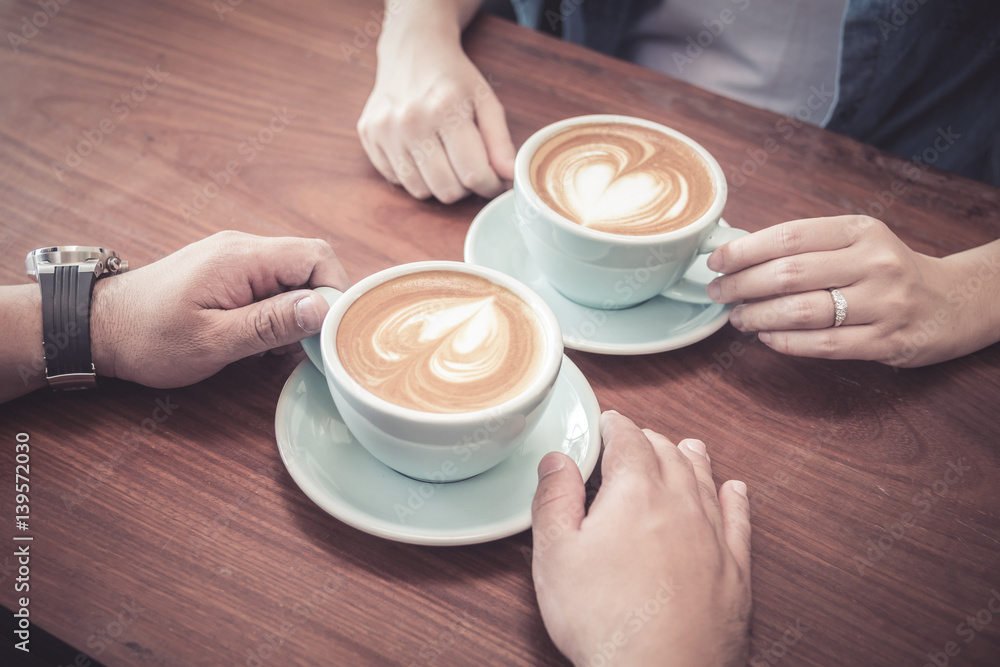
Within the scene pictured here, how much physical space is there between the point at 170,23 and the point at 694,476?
142 centimetres

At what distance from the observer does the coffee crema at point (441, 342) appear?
0.77m

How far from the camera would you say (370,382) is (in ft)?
2.50

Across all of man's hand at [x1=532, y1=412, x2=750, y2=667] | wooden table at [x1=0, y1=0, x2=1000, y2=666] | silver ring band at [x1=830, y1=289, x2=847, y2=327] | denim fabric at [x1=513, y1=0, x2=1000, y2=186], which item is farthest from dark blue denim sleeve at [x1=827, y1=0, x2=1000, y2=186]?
man's hand at [x1=532, y1=412, x2=750, y2=667]

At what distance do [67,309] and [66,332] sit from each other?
31 mm

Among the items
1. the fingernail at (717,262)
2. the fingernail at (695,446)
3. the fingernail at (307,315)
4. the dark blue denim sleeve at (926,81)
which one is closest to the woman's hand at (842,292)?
the fingernail at (717,262)

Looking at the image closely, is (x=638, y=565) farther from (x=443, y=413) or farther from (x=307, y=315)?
(x=307, y=315)

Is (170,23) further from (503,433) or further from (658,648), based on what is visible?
(658,648)

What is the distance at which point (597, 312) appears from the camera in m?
1.08

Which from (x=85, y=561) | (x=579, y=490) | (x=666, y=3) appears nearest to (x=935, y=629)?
(x=579, y=490)

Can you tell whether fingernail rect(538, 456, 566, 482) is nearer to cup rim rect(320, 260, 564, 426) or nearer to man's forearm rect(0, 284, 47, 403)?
cup rim rect(320, 260, 564, 426)

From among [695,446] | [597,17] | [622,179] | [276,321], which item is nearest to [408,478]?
[276,321]

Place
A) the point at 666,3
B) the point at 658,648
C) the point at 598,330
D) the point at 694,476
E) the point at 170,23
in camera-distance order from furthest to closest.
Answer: the point at 666,3 → the point at 170,23 → the point at 598,330 → the point at 694,476 → the point at 658,648

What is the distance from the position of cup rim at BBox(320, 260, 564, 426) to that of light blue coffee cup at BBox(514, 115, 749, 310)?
148mm

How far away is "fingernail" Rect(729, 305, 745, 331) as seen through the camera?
1036mm
